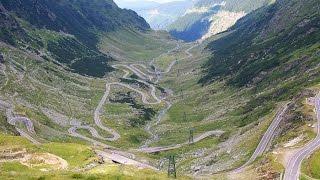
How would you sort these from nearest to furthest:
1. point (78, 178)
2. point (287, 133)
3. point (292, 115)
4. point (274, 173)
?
point (78, 178)
point (274, 173)
point (287, 133)
point (292, 115)

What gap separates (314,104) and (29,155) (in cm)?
12204

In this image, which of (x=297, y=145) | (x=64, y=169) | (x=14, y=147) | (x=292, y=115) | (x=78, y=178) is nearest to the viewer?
(x=78, y=178)

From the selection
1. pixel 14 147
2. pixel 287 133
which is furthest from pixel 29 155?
pixel 287 133

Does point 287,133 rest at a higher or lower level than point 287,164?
higher

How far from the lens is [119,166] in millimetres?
121250

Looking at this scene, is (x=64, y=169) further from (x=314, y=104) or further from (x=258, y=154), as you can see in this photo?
(x=314, y=104)

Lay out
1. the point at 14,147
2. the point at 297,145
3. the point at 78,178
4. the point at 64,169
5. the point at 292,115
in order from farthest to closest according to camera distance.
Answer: the point at 292,115, the point at 297,145, the point at 14,147, the point at 64,169, the point at 78,178

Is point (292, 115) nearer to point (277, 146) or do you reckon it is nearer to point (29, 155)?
point (277, 146)

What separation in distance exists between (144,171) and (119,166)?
6428 mm

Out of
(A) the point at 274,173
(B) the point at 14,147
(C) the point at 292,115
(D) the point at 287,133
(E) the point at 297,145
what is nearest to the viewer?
(B) the point at 14,147

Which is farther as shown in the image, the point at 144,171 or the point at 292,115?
the point at 292,115

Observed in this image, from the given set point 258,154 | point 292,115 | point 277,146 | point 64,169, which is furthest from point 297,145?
point 64,169

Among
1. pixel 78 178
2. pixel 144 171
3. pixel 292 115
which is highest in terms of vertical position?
pixel 292 115

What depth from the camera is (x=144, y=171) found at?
122125mm
